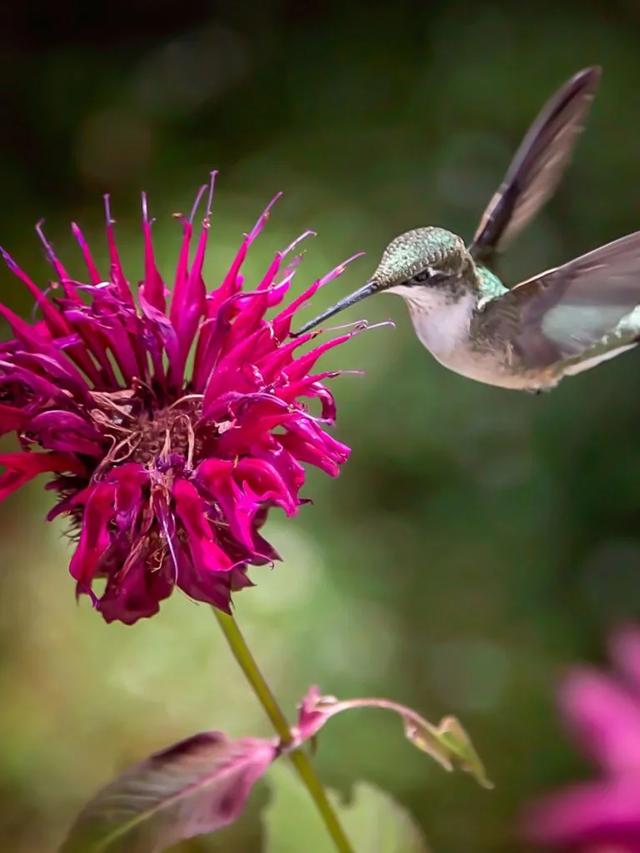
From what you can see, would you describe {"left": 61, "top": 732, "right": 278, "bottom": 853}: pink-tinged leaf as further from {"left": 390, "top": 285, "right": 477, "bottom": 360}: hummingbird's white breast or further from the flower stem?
{"left": 390, "top": 285, "right": 477, "bottom": 360}: hummingbird's white breast

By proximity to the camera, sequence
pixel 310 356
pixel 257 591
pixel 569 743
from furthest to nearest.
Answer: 1. pixel 569 743
2. pixel 257 591
3. pixel 310 356

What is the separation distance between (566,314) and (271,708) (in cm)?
21

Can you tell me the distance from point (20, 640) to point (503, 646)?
541 mm

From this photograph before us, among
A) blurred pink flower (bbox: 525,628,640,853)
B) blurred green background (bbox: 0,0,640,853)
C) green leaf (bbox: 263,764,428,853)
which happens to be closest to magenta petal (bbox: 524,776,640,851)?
blurred pink flower (bbox: 525,628,640,853)

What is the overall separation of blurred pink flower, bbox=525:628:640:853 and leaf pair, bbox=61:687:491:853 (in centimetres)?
7

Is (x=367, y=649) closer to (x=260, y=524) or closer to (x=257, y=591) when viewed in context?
(x=257, y=591)

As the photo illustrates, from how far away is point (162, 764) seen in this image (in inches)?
18.1

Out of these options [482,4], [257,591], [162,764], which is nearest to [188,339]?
[162,764]

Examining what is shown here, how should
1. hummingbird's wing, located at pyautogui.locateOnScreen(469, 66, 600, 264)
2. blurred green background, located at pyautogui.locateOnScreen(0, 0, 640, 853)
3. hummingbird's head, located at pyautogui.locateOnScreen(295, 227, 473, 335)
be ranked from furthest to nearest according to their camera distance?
blurred green background, located at pyautogui.locateOnScreen(0, 0, 640, 853), hummingbird's wing, located at pyautogui.locateOnScreen(469, 66, 600, 264), hummingbird's head, located at pyautogui.locateOnScreen(295, 227, 473, 335)

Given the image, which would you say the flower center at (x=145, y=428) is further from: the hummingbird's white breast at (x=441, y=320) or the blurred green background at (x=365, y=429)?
the blurred green background at (x=365, y=429)

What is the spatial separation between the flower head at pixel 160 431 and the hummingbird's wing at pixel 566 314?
0.27ft

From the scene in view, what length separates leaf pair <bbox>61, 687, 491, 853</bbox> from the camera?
44cm

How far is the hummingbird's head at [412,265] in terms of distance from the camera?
15.5 inches

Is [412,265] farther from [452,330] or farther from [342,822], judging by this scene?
[342,822]
